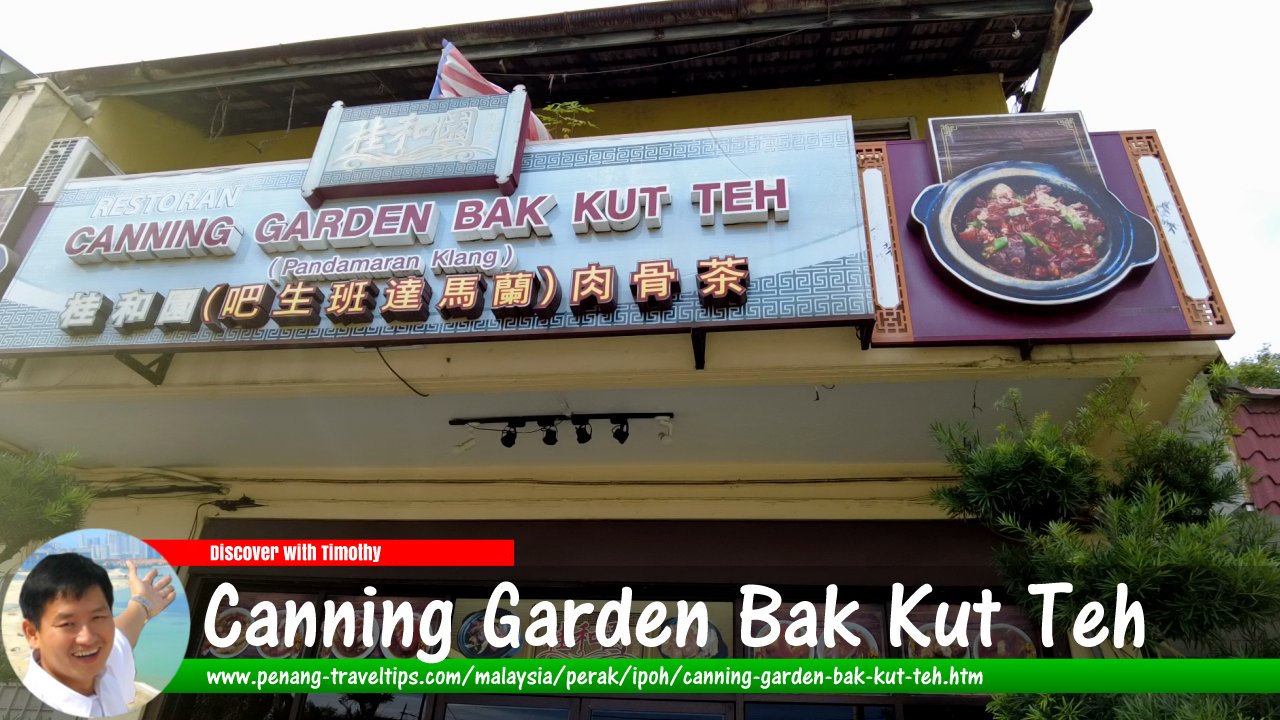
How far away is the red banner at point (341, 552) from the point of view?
540cm

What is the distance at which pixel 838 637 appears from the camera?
16.2ft

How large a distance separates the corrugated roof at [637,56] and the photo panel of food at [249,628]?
4.75 m

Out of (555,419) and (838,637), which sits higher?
(555,419)

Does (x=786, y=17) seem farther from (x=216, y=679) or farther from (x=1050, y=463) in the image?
(x=216, y=679)

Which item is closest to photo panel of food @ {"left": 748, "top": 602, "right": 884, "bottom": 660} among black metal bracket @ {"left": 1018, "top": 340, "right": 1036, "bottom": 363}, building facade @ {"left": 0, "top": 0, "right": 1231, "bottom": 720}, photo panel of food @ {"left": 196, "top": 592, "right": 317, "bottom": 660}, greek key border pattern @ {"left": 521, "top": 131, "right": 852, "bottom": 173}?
building facade @ {"left": 0, "top": 0, "right": 1231, "bottom": 720}

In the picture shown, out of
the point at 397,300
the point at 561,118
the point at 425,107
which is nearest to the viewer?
the point at 397,300

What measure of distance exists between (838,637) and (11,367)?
606 cm

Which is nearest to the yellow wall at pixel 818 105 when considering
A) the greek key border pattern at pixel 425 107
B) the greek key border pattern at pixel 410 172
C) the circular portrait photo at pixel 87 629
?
the greek key border pattern at pixel 425 107

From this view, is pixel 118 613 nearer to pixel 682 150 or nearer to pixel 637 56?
pixel 682 150

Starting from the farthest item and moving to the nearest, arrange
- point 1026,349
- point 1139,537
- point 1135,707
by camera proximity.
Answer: point 1026,349
point 1139,537
point 1135,707

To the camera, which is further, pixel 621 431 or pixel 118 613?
pixel 621 431

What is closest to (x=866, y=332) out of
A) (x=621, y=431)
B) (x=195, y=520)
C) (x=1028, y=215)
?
(x=1028, y=215)

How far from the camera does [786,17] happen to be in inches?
233

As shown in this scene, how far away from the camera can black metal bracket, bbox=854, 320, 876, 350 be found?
388 centimetres
